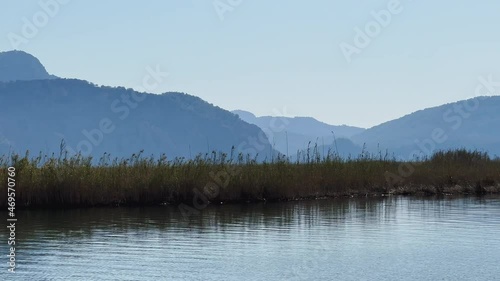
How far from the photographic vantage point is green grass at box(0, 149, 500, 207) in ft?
71.8

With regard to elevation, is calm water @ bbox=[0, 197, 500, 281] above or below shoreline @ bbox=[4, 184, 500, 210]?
below

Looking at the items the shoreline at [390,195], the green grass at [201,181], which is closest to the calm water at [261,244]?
the shoreline at [390,195]

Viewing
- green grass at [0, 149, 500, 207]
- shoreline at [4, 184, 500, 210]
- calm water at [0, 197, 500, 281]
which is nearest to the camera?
calm water at [0, 197, 500, 281]

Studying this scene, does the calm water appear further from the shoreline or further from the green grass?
the green grass

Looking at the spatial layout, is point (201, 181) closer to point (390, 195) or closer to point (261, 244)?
point (390, 195)

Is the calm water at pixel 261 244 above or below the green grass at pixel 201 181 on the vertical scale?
below

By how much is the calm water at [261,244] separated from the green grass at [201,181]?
127 centimetres

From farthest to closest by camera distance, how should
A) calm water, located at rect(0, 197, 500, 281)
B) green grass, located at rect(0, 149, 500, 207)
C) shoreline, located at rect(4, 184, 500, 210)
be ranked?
shoreline, located at rect(4, 184, 500, 210) < green grass, located at rect(0, 149, 500, 207) < calm water, located at rect(0, 197, 500, 281)

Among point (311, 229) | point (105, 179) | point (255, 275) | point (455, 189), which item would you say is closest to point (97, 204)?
point (105, 179)

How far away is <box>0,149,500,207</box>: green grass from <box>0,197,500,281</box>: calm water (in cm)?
127

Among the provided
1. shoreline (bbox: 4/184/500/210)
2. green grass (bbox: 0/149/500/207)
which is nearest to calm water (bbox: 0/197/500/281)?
shoreline (bbox: 4/184/500/210)

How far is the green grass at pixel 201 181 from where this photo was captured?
2188 cm

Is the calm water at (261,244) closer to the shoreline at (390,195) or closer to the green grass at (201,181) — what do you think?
the shoreline at (390,195)

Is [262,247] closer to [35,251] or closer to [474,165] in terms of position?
[35,251]
